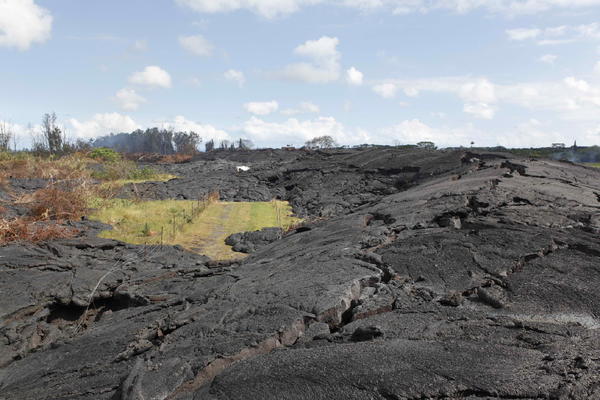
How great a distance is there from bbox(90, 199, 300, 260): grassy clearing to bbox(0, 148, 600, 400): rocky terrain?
1.78 metres

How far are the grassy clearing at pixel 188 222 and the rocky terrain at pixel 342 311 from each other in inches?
70.1

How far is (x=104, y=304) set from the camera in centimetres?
828

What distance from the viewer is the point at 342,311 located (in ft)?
17.1

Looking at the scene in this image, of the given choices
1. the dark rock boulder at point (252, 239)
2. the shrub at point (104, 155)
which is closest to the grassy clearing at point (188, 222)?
the dark rock boulder at point (252, 239)

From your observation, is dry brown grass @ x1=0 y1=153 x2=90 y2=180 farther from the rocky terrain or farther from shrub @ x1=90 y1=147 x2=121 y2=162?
the rocky terrain

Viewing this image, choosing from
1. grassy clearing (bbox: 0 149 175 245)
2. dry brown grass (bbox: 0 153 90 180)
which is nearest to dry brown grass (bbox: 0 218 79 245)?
grassy clearing (bbox: 0 149 175 245)

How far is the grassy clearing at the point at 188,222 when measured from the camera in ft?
43.1

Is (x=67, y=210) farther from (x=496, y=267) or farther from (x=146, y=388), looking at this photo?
(x=496, y=267)

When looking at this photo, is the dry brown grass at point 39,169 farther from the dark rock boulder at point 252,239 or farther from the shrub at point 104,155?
the dark rock boulder at point 252,239

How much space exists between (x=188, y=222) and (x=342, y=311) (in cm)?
1189

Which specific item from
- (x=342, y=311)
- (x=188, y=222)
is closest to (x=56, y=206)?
(x=188, y=222)

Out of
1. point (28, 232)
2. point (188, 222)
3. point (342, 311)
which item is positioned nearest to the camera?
point (342, 311)

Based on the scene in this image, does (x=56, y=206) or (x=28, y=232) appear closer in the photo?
(x=28, y=232)

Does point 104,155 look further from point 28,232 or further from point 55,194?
point 28,232
